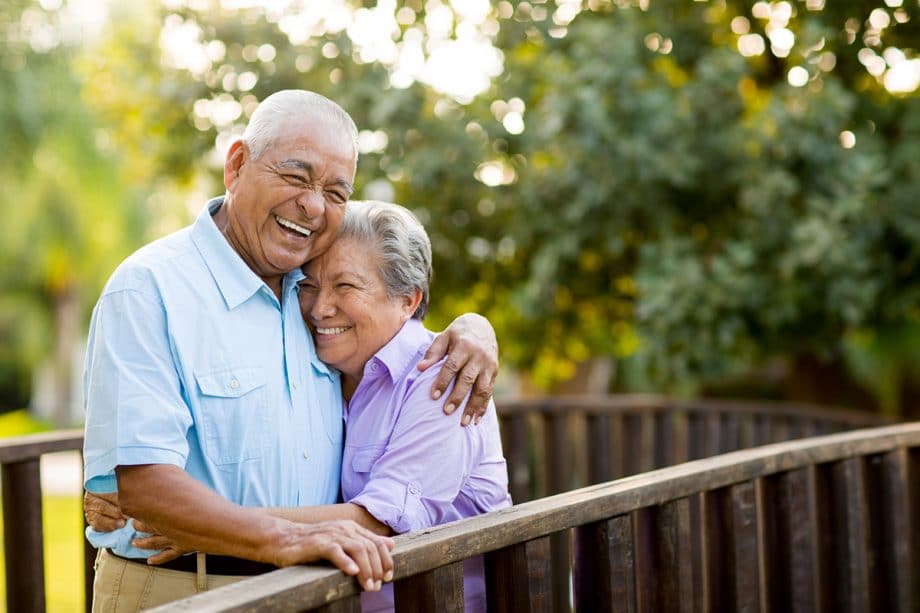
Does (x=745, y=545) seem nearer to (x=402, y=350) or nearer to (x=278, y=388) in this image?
(x=402, y=350)

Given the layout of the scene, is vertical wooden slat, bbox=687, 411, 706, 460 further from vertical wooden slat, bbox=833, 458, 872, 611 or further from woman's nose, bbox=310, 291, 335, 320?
woman's nose, bbox=310, 291, 335, 320

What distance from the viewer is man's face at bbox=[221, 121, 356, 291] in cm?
229

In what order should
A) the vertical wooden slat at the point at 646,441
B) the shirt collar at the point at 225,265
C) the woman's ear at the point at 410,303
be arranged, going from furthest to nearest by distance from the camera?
the vertical wooden slat at the point at 646,441 < the woman's ear at the point at 410,303 < the shirt collar at the point at 225,265

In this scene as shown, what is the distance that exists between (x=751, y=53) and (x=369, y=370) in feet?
15.6

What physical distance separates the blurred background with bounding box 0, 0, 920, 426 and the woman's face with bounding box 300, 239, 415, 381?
3.13 m

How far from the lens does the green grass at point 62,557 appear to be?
21.7 ft

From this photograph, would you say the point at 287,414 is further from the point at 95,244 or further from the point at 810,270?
the point at 95,244

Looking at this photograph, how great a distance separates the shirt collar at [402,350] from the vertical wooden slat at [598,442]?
3.44 metres

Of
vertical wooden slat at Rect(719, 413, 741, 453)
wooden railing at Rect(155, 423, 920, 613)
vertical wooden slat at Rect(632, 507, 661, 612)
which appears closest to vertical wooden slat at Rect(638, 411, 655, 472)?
vertical wooden slat at Rect(719, 413, 741, 453)

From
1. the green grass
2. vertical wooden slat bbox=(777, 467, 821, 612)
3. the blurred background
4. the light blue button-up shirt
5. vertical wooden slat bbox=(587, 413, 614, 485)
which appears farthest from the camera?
the green grass

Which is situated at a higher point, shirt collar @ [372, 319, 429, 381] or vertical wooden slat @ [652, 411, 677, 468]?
shirt collar @ [372, 319, 429, 381]

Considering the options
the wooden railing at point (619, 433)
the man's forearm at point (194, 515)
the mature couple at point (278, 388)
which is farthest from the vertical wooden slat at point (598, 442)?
the man's forearm at point (194, 515)

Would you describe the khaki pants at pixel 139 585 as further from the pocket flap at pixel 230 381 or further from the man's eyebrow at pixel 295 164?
the man's eyebrow at pixel 295 164

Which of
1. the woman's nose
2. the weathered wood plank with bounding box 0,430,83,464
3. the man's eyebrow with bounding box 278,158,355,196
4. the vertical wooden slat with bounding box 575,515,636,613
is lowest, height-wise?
the vertical wooden slat with bounding box 575,515,636,613
